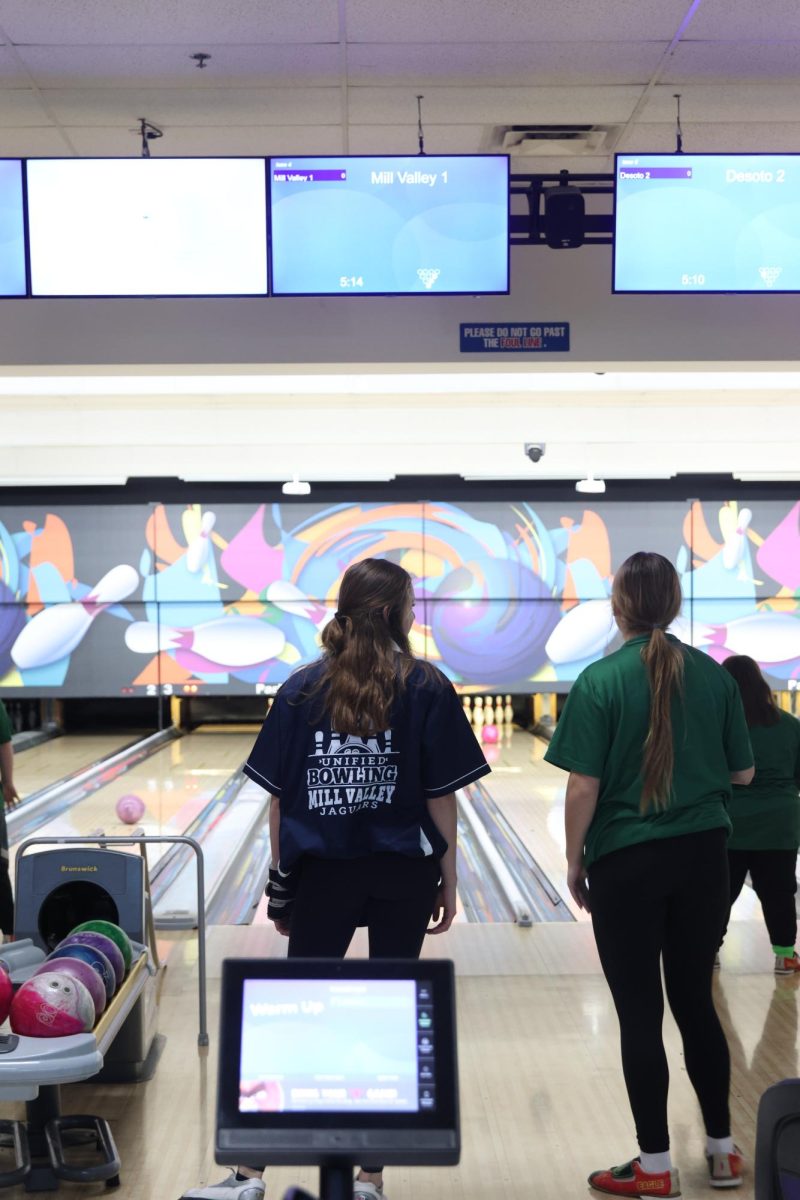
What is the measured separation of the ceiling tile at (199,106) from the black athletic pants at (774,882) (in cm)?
276

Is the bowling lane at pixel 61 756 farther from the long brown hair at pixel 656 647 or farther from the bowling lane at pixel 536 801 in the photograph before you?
the long brown hair at pixel 656 647

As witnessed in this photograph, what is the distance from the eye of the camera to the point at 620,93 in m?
3.75

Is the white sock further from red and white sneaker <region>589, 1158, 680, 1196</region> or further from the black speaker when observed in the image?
the black speaker

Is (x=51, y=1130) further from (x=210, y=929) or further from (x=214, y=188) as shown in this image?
(x=214, y=188)

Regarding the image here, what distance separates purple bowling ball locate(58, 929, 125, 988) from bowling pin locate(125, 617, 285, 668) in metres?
6.70

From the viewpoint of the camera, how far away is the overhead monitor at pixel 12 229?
148 inches

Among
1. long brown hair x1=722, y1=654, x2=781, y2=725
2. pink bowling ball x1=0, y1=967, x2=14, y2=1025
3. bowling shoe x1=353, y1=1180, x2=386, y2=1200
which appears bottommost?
bowling shoe x1=353, y1=1180, x2=386, y2=1200

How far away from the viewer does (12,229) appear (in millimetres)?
3777

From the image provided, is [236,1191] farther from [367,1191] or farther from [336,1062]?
[336,1062]

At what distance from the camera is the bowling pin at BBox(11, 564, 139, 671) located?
31.4 ft

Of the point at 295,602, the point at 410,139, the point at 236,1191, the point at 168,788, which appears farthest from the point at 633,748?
the point at 295,602

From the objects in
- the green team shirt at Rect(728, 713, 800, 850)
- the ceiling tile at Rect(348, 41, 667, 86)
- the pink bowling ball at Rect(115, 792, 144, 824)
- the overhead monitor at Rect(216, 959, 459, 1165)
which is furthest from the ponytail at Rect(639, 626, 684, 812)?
the pink bowling ball at Rect(115, 792, 144, 824)

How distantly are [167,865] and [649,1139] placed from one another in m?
3.69

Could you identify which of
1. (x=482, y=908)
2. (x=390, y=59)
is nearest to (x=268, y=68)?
(x=390, y=59)
